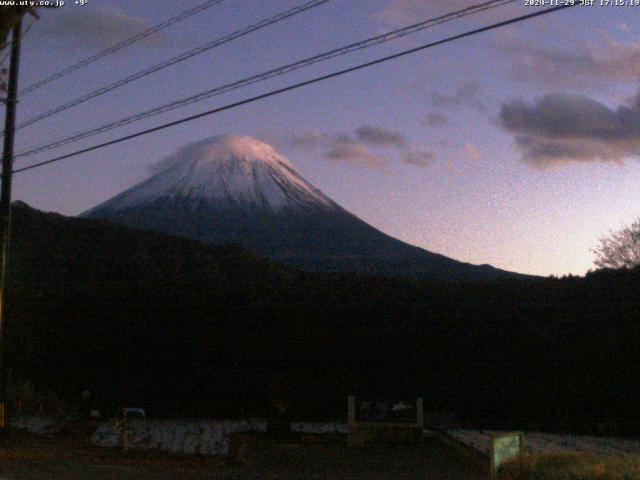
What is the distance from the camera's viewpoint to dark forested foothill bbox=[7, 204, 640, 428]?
35625 millimetres

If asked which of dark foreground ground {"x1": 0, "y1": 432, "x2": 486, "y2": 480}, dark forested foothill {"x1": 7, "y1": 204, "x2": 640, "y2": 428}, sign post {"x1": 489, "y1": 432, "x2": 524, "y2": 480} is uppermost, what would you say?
dark forested foothill {"x1": 7, "y1": 204, "x2": 640, "y2": 428}

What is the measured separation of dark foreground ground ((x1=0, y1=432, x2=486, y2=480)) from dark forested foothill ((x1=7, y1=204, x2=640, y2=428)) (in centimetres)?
1260

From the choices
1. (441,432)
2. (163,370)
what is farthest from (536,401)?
(163,370)

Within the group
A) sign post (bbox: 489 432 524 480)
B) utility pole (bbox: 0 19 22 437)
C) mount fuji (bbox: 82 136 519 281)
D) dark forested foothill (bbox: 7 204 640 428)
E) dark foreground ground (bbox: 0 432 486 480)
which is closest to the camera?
sign post (bbox: 489 432 524 480)

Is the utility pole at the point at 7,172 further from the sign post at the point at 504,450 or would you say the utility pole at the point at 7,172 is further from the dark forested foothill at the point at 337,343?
the dark forested foothill at the point at 337,343

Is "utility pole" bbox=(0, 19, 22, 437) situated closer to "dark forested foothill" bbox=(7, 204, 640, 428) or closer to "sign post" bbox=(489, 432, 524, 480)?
"sign post" bbox=(489, 432, 524, 480)

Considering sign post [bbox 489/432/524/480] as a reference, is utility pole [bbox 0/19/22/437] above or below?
above

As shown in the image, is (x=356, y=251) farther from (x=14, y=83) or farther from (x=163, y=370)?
(x=14, y=83)

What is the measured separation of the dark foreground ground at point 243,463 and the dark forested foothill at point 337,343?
41.3 feet

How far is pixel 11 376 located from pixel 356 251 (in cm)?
4522

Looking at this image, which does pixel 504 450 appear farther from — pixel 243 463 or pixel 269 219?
pixel 269 219

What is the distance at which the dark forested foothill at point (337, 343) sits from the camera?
3562cm

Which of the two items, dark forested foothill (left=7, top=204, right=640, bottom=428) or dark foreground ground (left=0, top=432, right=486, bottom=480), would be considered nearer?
dark foreground ground (left=0, top=432, right=486, bottom=480)

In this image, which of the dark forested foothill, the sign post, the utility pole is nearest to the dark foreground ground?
the utility pole
